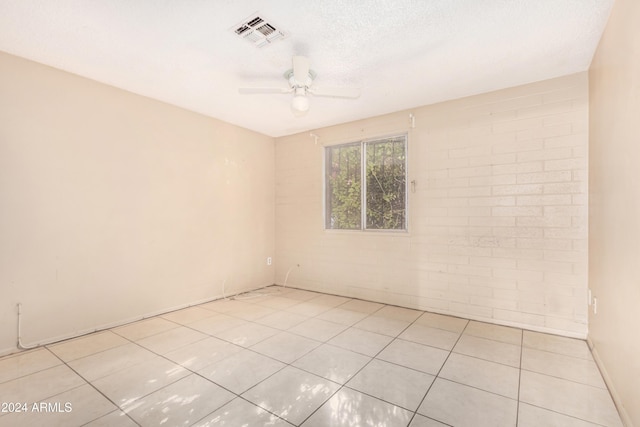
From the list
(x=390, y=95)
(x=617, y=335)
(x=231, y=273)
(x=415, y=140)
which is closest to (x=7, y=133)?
(x=231, y=273)

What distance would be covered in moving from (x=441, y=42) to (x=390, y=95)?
1.04 meters

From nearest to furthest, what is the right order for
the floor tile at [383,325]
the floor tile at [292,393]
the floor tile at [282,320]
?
the floor tile at [292,393] → the floor tile at [383,325] → the floor tile at [282,320]

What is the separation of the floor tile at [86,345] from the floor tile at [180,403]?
1065 mm

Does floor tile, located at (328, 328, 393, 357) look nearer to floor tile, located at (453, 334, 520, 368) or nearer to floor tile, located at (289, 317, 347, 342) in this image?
floor tile, located at (289, 317, 347, 342)

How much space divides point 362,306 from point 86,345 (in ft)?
9.68

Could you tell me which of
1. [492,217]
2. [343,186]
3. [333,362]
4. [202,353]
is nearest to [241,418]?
[333,362]

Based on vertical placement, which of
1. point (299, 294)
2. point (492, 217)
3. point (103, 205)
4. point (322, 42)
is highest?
point (322, 42)

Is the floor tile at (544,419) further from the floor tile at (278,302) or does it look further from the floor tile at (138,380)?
the floor tile at (278,302)

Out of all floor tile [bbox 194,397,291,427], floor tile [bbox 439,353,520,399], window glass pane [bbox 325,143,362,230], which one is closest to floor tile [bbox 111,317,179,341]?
floor tile [bbox 194,397,291,427]

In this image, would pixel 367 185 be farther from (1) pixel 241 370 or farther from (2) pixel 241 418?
(2) pixel 241 418

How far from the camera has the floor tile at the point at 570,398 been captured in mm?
1741

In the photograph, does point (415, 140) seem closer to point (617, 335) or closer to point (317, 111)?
point (317, 111)

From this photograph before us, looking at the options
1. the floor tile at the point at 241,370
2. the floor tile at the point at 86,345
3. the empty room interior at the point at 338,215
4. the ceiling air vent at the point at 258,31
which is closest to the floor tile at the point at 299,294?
the empty room interior at the point at 338,215

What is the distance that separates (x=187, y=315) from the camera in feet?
11.5
